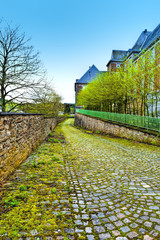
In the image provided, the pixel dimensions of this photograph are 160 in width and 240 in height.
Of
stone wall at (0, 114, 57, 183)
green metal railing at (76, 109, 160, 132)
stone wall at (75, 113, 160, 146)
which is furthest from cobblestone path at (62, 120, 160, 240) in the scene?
green metal railing at (76, 109, 160, 132)

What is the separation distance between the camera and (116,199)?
10.5 feet

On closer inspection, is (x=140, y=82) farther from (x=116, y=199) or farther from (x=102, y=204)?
(x=102, y=204)

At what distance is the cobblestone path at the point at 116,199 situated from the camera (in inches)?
90.1

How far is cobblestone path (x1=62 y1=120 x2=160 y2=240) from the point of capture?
2.29 meters

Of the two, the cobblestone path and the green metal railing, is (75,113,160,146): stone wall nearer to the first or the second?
the green metal railing

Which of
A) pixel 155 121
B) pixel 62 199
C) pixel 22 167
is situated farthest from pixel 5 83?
pixel 155 121

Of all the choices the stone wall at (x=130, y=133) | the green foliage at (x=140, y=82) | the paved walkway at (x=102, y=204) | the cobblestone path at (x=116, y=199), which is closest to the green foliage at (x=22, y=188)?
the paved walkway at (x=102, y=204)

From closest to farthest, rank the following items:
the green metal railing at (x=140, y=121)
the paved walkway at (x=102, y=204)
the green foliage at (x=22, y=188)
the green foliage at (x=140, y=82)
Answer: the paved walkway at (x=102, y=204), the green foliage at (x=22, y=188), the green metal railing at (x=140, y=121), the green foliage at (x=140, y=82)

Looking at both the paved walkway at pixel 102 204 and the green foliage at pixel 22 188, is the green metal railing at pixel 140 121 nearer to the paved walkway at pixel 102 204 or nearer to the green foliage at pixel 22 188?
the paved walkway at pixel 102 204

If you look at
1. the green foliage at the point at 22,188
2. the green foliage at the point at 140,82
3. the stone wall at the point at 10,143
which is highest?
the green foliage at the point at 140,82

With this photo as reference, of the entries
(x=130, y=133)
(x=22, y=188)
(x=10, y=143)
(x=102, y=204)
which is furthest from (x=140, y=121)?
(x=22, y=188)

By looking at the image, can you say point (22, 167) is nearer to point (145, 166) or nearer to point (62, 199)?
point (62, 199)

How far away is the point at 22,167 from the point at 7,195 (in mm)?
1847

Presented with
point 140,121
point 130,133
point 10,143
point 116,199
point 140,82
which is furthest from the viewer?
point 140,82
